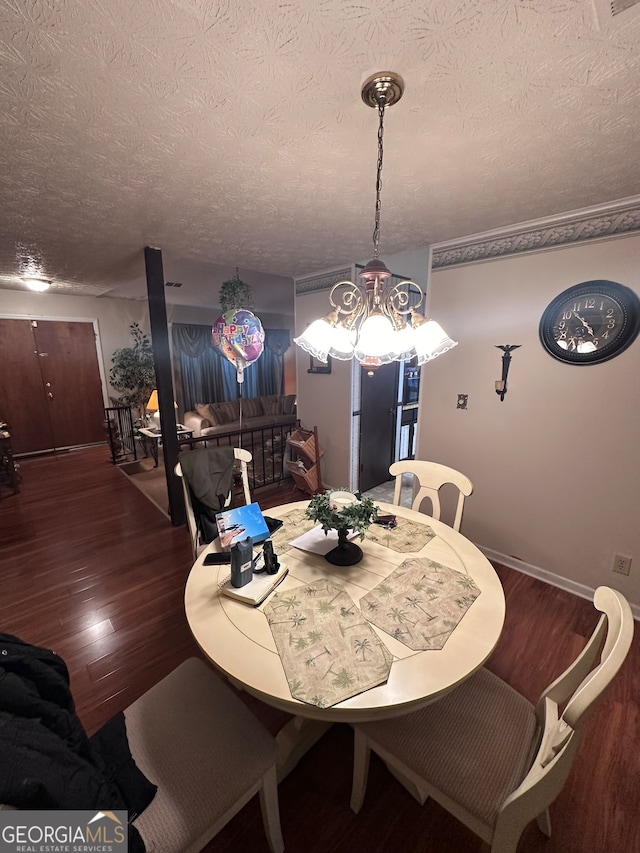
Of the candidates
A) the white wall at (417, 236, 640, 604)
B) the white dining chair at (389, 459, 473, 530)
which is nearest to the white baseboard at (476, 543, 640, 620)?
the white wall at (417, 236, 640, 604)

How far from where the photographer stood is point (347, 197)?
6.05 feet

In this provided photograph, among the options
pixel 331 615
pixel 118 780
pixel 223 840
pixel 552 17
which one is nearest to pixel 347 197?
pixel 552 17

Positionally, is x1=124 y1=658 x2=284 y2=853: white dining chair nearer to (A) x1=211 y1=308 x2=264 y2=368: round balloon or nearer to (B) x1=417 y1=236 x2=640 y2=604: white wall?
(B) x1=417 y1=236 x2=640 y2=604: white wall

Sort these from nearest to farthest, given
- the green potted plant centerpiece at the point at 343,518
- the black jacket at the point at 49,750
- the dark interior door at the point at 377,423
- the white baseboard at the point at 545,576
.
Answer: the black jacket at the point at 49,750
the green potted plant centerpiece at the point at 343,518
the white baseboard at the point at 545,576
the dark interior door at the point at 377,423

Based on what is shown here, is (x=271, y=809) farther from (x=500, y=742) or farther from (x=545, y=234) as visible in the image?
(x=545, y=234)

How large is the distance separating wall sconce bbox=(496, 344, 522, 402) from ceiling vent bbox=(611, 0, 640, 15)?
66.7 inches

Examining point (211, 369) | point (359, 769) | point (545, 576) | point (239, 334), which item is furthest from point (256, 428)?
point (359, 769)

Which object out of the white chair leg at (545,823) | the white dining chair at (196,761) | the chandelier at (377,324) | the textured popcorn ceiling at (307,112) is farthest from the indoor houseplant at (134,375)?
the white chair leg at (545,823)

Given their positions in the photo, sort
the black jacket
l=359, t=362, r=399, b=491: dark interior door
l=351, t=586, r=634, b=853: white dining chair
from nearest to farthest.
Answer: the black jacket, l=351, t=586, r=634, b=853: white dining chair, l=359, t=362, r=399, b=491: dark interior door

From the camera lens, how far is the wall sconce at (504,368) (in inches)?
92.7

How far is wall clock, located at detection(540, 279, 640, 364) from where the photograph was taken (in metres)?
1.93

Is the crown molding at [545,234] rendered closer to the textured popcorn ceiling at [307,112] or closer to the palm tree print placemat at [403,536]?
the textured popcorn ceiling at [307,112]

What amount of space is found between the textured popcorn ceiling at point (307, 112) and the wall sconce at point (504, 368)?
0.81 metres

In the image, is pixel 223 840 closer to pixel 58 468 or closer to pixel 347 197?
pixel 347 197
